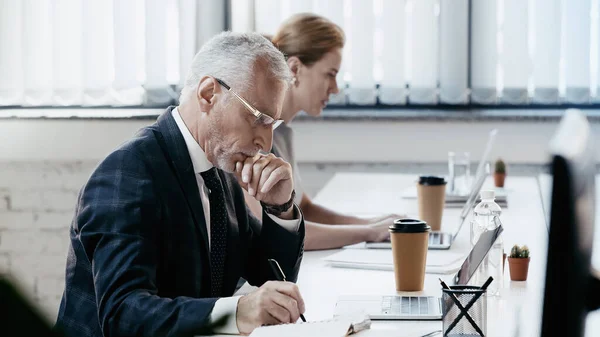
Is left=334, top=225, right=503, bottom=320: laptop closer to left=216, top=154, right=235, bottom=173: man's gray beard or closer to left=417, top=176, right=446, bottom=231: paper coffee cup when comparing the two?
left=216, top=154, right=235, bottom=173: man's gray beard

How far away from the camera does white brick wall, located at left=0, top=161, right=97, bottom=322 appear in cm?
440

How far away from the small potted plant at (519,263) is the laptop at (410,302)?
24 centimetres

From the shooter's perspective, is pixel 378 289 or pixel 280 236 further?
pixel 280 236

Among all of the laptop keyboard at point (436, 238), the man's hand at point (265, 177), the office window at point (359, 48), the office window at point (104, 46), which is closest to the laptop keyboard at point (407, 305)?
the man's hand at point (265, 177)

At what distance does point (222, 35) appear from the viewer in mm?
1725

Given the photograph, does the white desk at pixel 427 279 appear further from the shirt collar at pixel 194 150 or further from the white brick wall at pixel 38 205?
the white brick wall at pixel 38 205

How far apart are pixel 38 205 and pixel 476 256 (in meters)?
3.31

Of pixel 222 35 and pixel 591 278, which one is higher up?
pixel 222 35

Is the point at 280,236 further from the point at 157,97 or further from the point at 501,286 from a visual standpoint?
the point at 157,97

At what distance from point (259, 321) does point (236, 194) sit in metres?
0.62

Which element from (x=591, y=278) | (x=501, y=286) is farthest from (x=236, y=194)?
(x=591, y=278)

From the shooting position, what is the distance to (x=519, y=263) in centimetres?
181

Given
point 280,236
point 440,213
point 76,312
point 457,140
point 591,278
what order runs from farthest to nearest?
point 457,140
point 440,213
point 280,236
point 76,312
point 591,278

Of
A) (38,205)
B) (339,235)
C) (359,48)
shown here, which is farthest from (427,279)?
(38,205)
